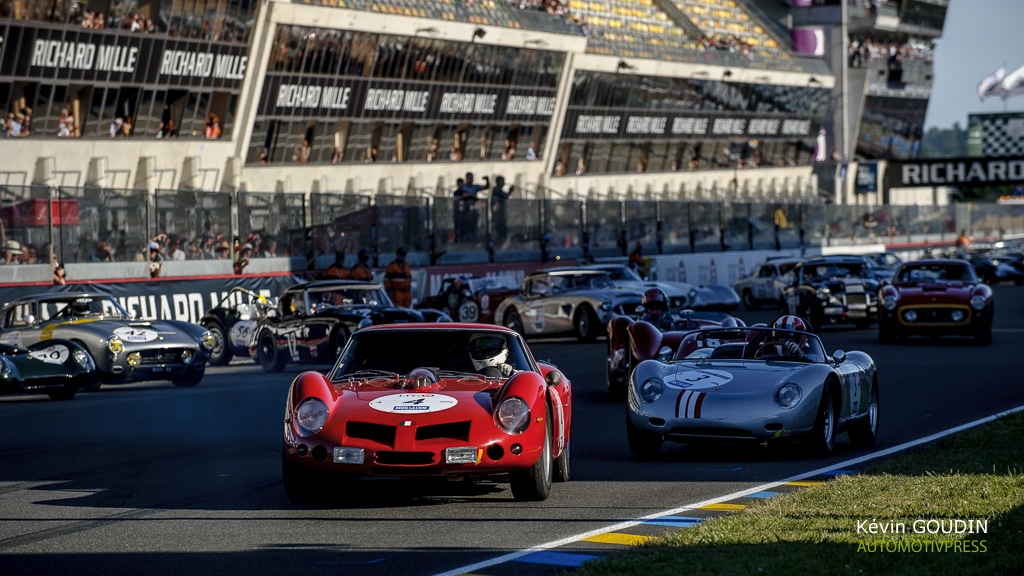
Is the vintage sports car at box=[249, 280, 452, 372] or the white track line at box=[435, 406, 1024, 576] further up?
the white track line at box=[435, 406, 1024, 576]

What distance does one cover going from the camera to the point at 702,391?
11.1 m

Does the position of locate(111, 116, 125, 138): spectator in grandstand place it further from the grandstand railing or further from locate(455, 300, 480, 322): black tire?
locate(455, 300, 480, 322): black tire

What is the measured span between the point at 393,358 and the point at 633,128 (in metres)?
59.9

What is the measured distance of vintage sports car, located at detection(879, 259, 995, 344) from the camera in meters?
24.2

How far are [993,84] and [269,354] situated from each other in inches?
3848

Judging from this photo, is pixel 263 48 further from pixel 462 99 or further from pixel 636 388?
pixel 636 388

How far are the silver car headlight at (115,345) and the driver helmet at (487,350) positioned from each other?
9972 mm

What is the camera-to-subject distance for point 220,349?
24.8m

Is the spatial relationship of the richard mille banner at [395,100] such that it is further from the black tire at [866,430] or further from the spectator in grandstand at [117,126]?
the black tire at [866,430]

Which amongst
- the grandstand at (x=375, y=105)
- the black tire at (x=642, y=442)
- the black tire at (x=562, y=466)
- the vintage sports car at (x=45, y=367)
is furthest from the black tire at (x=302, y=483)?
the grandstand at (x=375, y=105)

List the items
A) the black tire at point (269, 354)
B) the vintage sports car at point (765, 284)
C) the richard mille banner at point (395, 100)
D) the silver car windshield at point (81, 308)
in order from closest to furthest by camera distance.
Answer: the silver car windshield at point (81, 308) → the black tire at point (269, 354) → the vintage sports car at point (765, 284) → the richard mille banner at point (395, 100)

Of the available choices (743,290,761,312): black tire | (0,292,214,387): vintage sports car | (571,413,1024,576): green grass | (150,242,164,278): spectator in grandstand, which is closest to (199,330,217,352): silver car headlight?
(0,292,214,387): vintage sports car

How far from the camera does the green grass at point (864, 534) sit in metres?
6.70

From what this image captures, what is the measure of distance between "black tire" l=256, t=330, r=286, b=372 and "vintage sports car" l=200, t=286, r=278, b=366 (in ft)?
3.56
